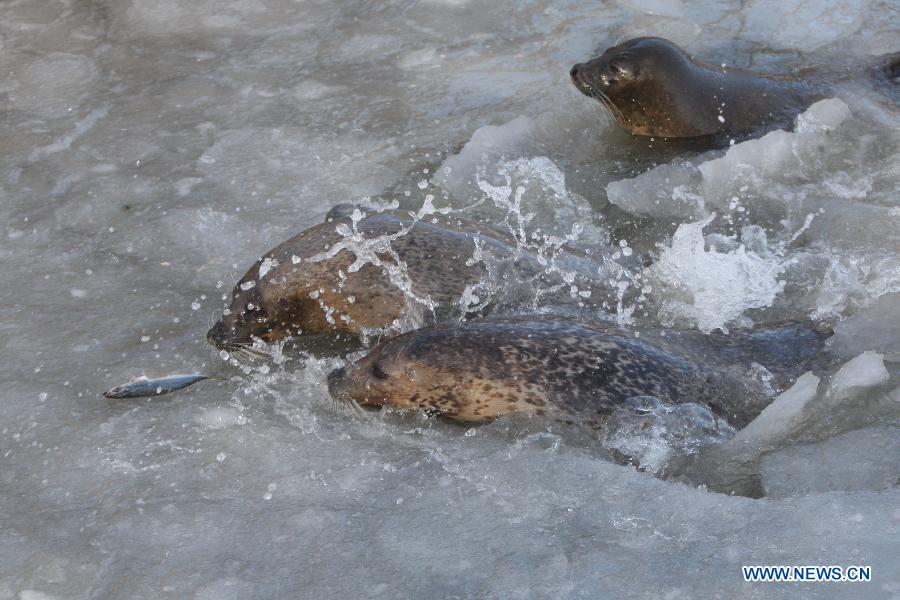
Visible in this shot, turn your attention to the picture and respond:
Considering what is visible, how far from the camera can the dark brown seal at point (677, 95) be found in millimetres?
6359

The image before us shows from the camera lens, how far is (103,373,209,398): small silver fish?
448 cm

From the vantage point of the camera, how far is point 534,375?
4.30 metres

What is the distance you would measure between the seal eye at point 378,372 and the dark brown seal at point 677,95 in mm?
2776

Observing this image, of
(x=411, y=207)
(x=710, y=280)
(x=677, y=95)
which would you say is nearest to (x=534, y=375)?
(x=710, y=280)

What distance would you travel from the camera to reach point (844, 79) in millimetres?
6664

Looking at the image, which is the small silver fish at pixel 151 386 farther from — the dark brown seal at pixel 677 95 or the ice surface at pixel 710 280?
the dark brown seal at pixel 677 95

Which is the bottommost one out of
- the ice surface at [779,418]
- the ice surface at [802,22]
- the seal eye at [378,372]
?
the ice surface at [779,418]

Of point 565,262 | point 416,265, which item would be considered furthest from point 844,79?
point 416,265

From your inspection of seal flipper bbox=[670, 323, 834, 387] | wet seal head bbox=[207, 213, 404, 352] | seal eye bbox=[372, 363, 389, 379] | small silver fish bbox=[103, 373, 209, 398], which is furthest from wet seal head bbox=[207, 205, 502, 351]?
seal flipper bbox=[670, 323, 834, 387]

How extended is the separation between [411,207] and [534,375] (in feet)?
5.80

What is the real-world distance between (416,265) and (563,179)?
131 cm

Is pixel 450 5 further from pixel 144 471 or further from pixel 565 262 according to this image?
pixel 144 471

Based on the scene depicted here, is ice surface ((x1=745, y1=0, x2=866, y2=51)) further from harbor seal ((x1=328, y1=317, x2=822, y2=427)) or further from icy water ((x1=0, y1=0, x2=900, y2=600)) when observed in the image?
harbor seal ((x1=328, y1=317, x2=822, y2=427))

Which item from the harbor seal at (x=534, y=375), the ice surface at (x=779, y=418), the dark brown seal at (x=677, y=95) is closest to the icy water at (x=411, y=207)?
the ice surface at (x=779, y=418)
